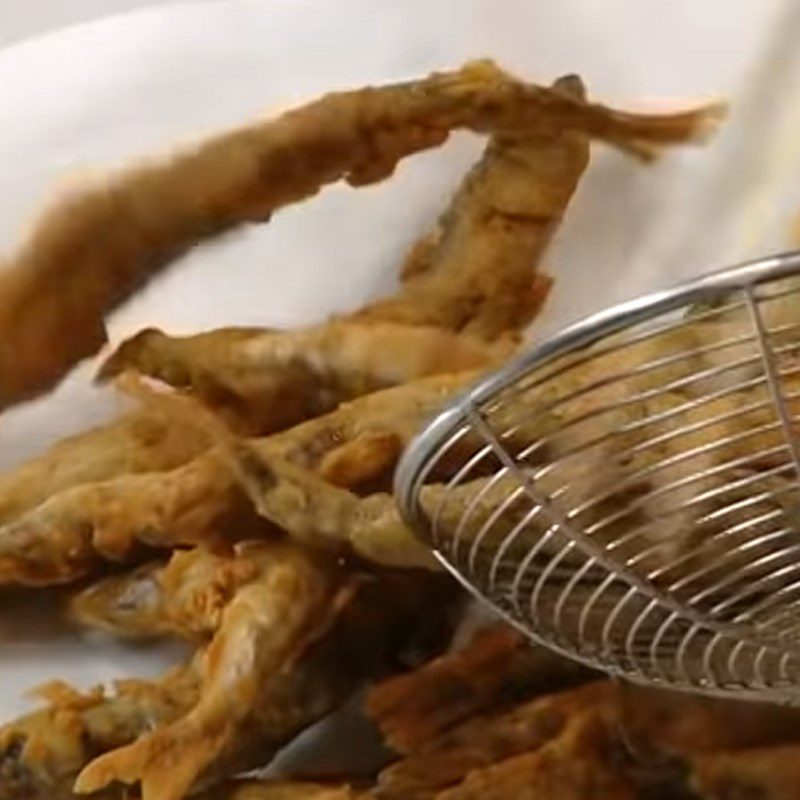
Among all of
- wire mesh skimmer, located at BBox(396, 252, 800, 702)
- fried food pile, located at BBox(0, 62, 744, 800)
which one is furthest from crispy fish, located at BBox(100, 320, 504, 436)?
wire mesh skimmer, located at BBox(396, 252, 800, 702)

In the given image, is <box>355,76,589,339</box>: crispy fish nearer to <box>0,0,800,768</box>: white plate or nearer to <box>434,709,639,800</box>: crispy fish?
<box>0,0,800,768</box>: white plate

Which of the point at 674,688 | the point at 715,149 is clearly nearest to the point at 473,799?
the point at 674,688

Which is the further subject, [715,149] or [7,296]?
[715,149]

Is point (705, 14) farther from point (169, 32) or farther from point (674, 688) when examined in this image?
point (674, 688)

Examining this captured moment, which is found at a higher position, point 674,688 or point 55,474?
point 55,474

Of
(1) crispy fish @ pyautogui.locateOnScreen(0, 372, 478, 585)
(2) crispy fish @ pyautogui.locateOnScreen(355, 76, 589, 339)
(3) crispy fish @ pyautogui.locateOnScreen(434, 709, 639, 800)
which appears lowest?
(3) crispy fish @ pyautogui.locateOnScreen(434, 709, 639, 800)

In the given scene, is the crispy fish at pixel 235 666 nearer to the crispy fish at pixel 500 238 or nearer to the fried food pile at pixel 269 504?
the fried food pile at pixel 269 504
